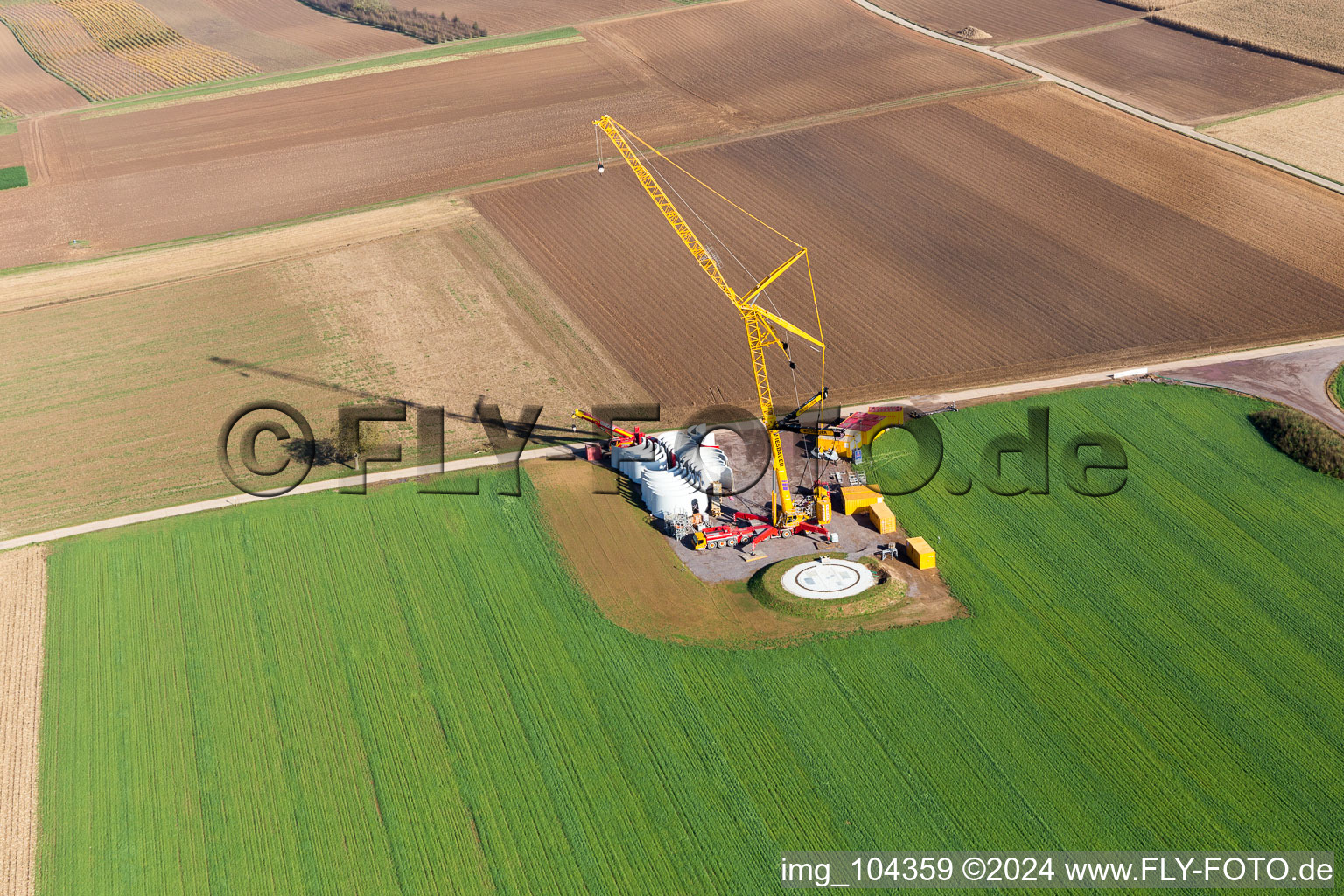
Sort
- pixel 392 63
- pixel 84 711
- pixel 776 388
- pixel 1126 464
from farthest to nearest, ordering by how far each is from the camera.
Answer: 1. pixel 392 63
2. pixel 776 388
3. pixel 1126 464
4. pixel 84 711

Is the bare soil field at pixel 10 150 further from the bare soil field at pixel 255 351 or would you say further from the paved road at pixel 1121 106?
the paved road at pixel 1121 106

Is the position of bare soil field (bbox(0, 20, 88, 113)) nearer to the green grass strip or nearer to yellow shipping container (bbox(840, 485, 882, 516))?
the green grass strip

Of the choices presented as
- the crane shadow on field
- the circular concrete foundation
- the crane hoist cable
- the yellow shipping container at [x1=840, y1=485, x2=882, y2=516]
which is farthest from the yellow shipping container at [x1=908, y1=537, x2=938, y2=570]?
the crane shadow on field

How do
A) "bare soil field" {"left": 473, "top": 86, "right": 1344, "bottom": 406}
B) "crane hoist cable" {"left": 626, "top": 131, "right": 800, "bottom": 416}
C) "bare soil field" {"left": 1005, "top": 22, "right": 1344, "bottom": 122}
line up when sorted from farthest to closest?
"bare soil field" {"left": 1005, "top": 22, "right": 1344, "bottom": 122}
"bare soil field" {"left": 473, "top": 86, "right": 1344, "bottom": 406}
"crane hoist cable" {"left": 626, "top": 131, "right": 800, "bottom": 416}

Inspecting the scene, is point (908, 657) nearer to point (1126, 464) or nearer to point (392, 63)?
point (1126, 464)

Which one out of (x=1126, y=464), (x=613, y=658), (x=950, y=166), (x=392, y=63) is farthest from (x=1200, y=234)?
(x=392, y=63)

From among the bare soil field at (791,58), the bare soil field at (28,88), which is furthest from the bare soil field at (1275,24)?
the bare soil field at (28,88)
